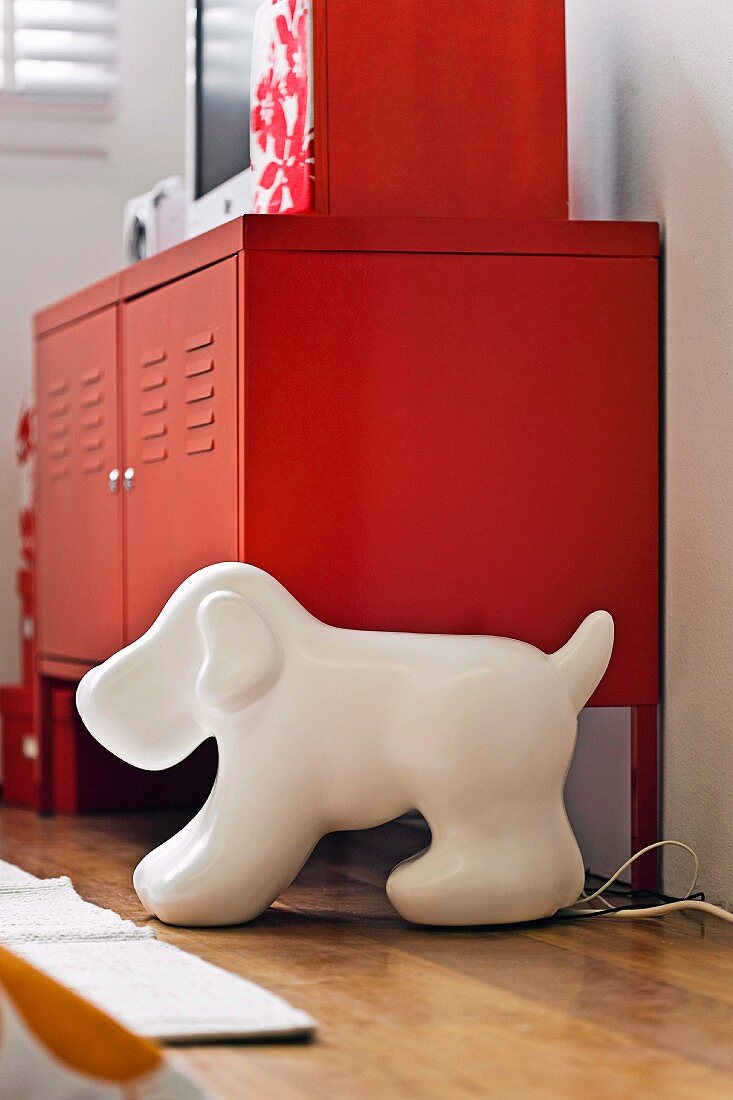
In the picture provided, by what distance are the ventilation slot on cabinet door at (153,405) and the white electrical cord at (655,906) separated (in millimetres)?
783

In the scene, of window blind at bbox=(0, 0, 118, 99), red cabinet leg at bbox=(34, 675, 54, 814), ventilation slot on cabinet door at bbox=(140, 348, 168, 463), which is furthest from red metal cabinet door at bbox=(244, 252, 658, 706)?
window blind at bbox=(0, 0, 118, 99)

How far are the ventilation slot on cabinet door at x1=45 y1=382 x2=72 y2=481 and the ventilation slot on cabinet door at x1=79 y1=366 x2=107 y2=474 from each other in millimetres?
72

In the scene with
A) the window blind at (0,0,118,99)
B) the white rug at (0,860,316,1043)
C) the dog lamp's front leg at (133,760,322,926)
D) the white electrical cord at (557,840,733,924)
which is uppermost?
the window blind at (0,0,118,99)

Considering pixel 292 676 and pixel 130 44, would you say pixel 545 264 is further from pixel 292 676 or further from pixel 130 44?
pixel 130 44

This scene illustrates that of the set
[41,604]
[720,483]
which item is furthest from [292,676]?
[41,604]

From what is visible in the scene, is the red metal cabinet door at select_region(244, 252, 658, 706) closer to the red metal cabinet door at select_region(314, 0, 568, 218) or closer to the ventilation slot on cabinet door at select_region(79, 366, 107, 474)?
the red metal cabinet door at select_region(314, 0, 568, 218)

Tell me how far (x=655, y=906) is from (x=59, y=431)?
1291 mm

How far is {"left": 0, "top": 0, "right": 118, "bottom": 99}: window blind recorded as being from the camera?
322cm

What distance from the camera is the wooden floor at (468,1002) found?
1.13 metres

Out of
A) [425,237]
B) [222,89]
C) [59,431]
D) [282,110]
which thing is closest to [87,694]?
[425,237]

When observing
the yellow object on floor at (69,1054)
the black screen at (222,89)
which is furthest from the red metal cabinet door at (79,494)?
the yellow object on floor at (69,1054)

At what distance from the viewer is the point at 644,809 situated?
6.11ft

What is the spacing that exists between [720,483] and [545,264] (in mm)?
328

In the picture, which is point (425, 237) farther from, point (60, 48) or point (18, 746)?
point (60, 48)
